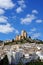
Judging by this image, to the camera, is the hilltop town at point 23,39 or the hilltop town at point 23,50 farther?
the hilltop town at point 23,39

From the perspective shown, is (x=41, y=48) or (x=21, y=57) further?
(x=41, y=48)

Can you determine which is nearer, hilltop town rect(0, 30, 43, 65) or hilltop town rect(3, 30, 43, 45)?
hilltop town rect(0, 30, 43, 65)

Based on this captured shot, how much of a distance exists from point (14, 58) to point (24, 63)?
2.51m

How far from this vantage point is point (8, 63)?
5266 cm

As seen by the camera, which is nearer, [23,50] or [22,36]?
[23,50]

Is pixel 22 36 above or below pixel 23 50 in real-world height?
above

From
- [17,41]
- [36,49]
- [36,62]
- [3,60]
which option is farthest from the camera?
[17,41]

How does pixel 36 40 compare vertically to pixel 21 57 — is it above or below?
above

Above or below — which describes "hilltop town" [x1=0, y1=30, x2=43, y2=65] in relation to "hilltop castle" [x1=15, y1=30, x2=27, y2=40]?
below

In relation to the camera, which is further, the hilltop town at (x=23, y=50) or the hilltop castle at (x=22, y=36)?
the hilltop castle at (x=22, y=36)

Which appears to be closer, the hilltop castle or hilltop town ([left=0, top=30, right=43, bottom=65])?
hilltop town ([left=0, top=30, right=43, bottom=65])

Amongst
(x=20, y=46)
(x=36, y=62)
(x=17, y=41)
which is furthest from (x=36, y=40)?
(x=36, y=62)

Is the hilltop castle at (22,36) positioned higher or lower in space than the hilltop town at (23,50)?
higher

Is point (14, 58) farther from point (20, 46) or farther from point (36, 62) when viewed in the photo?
point (20, 46)
